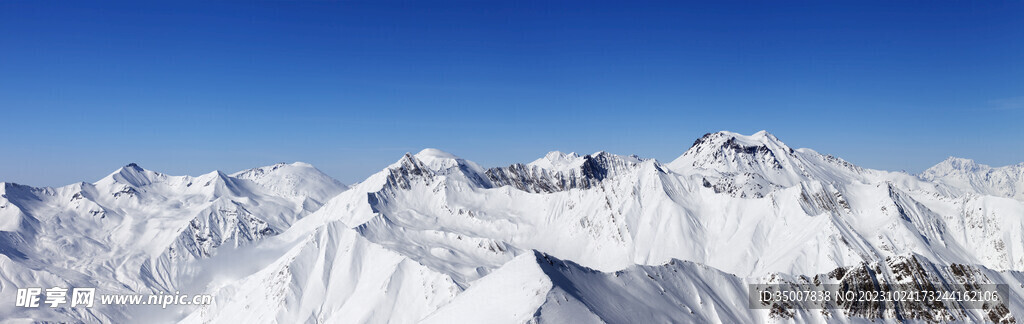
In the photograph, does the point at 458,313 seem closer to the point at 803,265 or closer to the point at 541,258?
the point at 541,258

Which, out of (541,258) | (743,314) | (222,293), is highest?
(541,258)

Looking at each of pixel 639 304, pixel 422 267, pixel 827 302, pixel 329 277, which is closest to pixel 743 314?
pixel 827 302

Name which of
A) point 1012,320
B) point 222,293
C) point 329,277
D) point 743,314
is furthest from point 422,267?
point 1012,320

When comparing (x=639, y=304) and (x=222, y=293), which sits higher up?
(x=639, y=304)

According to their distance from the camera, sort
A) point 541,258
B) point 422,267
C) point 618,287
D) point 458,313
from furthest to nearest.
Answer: point 422,267
point 618,287
point 541,258
point 458,313

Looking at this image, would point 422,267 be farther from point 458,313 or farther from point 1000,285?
point 1000,285

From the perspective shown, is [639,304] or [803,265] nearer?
[639,304]

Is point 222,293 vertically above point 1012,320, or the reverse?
point 1012,320

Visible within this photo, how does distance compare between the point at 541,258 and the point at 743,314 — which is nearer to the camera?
the point at 541,258

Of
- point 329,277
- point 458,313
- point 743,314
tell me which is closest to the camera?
point 458,313
